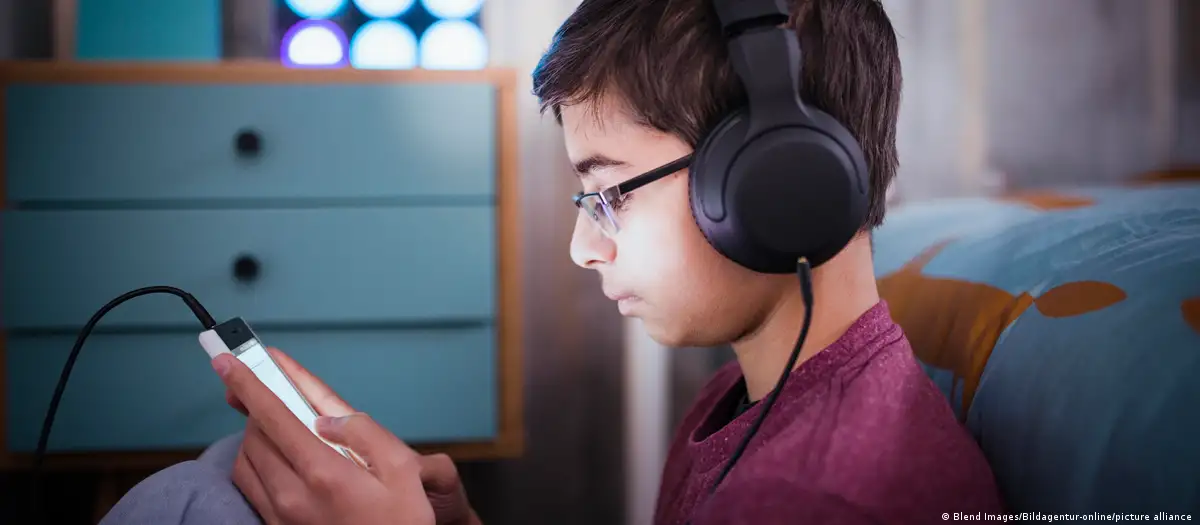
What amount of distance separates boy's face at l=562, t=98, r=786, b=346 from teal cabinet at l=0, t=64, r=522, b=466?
549 mm

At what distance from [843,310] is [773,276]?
54mm

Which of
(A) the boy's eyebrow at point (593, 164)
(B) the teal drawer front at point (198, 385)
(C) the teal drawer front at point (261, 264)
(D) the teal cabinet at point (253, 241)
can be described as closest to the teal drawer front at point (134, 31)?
(D) the teal cabinet at point (253, 241)

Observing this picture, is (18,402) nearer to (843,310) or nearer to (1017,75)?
(843,310)

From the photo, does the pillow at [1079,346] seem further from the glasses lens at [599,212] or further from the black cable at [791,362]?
the glasses lens at [599,212]

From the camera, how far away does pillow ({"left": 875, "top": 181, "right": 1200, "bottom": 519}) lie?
1.27 feet

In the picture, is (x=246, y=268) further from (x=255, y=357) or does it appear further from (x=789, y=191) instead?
(x=789, y=191)

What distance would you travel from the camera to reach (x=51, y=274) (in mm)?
975

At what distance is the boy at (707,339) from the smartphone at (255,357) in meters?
0.03

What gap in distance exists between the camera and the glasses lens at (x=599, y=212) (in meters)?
0.52

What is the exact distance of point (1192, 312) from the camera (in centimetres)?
41

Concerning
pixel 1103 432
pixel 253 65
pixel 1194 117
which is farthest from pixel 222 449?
pixel 1194 117

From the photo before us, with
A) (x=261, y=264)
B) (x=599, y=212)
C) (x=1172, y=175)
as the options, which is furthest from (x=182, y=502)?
(x=1172, y=175)

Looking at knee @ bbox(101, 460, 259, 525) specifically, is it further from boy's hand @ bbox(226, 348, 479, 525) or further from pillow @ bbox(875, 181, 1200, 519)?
pillow @ bbox(875, 181, 1200, 519)

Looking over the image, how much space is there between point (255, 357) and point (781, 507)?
0.35 metres
